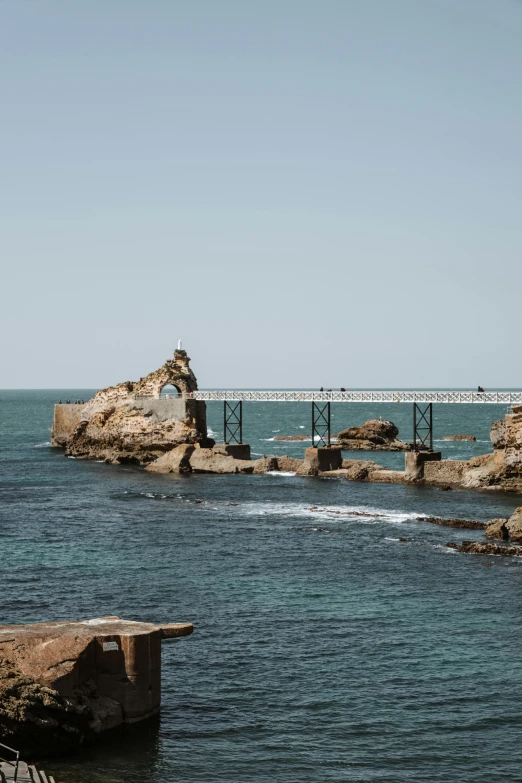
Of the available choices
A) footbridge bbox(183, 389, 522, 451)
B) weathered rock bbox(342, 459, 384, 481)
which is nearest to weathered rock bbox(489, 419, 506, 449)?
footbridge bbox(183, 389, 522, 451)

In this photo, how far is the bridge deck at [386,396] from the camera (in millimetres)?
77625

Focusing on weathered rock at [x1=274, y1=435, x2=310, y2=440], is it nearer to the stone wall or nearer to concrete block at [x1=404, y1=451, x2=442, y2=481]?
the stone wall

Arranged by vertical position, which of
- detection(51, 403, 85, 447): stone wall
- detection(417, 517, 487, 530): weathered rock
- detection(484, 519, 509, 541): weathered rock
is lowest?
detection(417, 517, 487, 530): weathered rock

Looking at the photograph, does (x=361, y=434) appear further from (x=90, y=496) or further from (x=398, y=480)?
(x=90, y=496)

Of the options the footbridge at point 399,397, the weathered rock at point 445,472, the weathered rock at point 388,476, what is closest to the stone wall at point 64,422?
the footbridge at point 399,397

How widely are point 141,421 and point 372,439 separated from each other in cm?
3276

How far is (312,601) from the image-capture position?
34750 mm

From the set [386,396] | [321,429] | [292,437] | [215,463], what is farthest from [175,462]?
[321,429]

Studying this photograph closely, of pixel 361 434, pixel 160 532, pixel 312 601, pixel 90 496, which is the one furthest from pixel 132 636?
pixel 361 434

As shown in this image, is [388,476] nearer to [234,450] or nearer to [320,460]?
[320,460]

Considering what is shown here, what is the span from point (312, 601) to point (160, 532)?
1770 centimetres

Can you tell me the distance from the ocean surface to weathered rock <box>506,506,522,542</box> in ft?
9.26

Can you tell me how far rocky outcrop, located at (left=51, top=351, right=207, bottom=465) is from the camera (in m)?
92.4

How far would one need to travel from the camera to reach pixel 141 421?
9488cm
